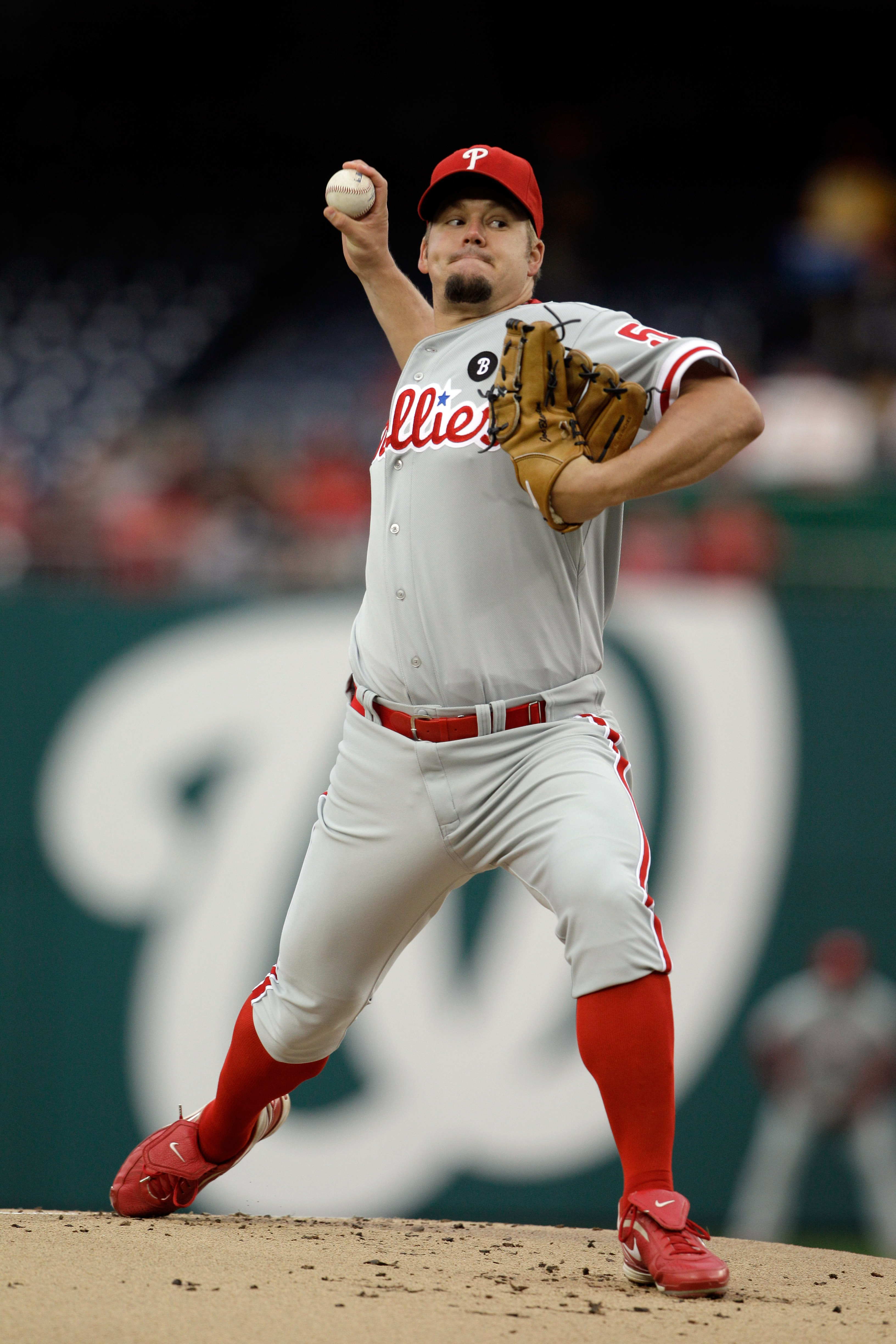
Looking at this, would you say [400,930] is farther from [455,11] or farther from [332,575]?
[455,11]

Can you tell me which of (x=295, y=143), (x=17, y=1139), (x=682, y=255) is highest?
(x=295, y=143)

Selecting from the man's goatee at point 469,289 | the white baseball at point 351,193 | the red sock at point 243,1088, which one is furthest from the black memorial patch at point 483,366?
the red sock at point 243,1088

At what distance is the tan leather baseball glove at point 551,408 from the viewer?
260 cm

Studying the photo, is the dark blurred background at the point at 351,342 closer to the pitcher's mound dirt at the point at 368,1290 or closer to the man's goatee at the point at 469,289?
the pitcher's mound dirt at the point at 368,1290

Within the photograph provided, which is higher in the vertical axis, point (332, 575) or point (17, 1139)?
point (332, 575)

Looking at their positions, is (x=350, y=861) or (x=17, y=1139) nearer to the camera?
(x=350, y=861)

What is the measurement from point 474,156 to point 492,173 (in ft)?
0.19

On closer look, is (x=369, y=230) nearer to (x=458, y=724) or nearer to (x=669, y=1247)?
(x=458, y=724)

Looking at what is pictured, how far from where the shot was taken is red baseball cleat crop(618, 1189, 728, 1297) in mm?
2547

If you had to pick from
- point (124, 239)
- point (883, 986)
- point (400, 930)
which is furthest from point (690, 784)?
point (124, 239)

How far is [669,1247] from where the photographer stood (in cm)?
256

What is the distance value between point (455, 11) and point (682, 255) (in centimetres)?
353

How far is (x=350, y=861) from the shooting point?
2.83 m

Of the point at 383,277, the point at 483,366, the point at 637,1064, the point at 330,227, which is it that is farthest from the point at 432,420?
the point at 330,227
